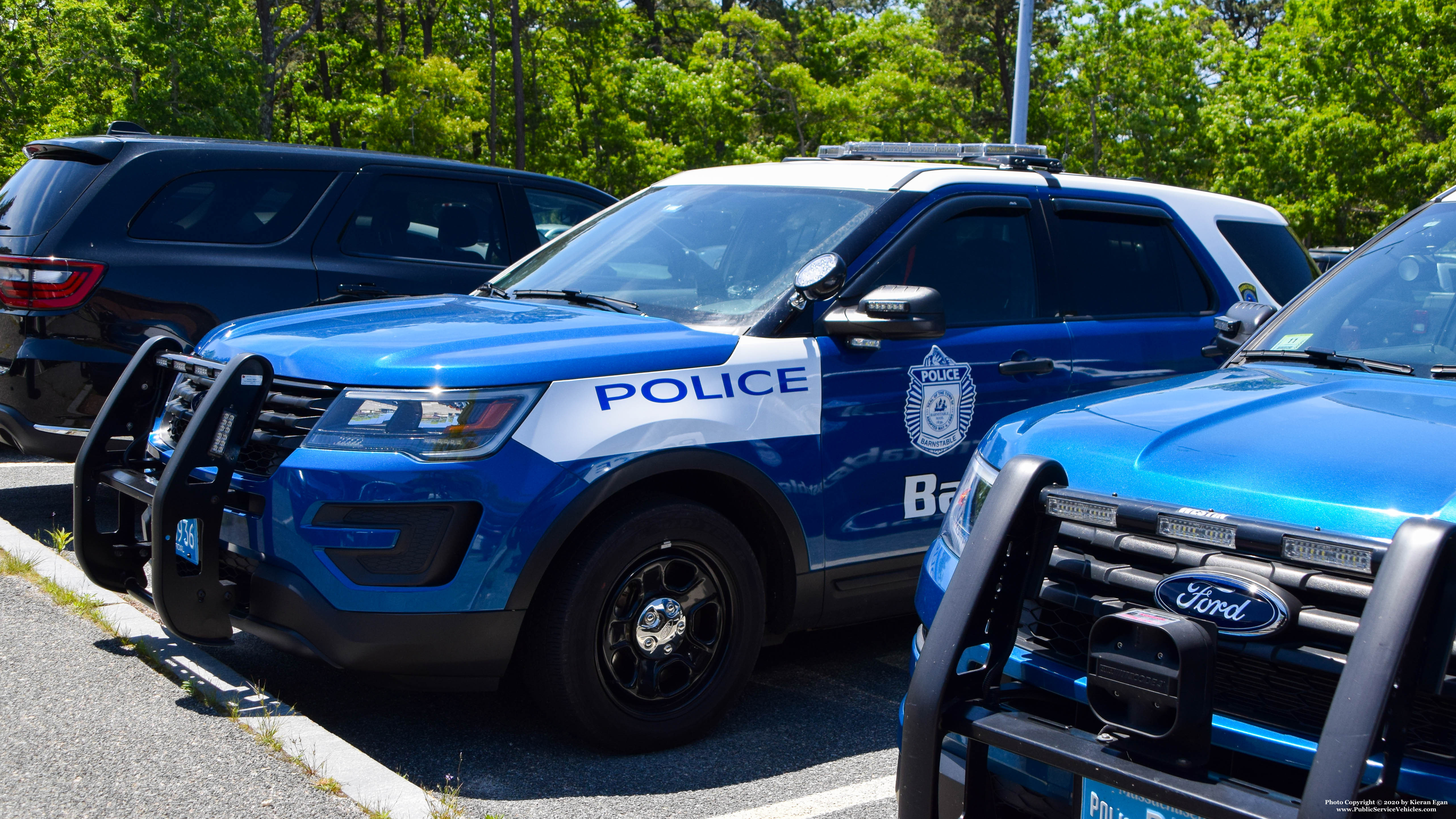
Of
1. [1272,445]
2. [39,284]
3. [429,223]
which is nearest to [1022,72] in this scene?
[429,223]

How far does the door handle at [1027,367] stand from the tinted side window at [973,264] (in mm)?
186

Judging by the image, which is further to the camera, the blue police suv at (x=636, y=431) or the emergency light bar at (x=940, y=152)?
the emergency light bar at (x=940, y=152)

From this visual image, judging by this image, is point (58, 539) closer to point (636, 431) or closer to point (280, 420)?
point (280, 420)

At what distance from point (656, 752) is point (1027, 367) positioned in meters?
2.02

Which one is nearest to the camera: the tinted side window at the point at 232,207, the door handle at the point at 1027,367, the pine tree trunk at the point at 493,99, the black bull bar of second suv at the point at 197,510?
the black bull bar of second suv at the point at 197,510

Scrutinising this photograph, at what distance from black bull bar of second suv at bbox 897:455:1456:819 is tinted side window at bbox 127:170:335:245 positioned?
17.2ft

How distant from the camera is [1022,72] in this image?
16656 mm

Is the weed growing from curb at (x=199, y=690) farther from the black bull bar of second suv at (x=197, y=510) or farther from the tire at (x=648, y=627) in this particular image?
the tire at (x=648, y=627)

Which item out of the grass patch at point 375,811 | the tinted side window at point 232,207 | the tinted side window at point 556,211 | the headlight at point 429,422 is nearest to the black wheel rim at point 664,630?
the headlight at point 429,422

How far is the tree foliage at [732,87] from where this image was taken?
23969 mm

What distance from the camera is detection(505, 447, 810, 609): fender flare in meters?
3.54

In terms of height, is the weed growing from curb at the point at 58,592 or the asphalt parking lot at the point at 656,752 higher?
the weed growing from curb at the point at 58,592

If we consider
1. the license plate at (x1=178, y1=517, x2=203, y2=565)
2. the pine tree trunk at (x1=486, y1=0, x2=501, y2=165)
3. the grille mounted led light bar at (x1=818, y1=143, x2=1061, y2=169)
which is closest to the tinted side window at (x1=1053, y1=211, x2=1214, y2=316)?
the grille mounted led light bar at (x1=818, y1=143, x2=1061, y2=169)

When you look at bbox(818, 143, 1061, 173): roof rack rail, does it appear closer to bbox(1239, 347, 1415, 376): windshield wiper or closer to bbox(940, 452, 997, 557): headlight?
bbox(1239, 347, 1415, 376): windshield wiper
